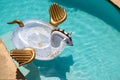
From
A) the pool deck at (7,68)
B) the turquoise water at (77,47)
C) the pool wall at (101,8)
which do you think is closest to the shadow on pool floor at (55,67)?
the turquoise water at (77,47)

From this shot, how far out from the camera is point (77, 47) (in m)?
7.14

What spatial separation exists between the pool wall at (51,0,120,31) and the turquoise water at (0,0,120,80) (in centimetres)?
15

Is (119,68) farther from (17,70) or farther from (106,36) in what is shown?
(17,70)

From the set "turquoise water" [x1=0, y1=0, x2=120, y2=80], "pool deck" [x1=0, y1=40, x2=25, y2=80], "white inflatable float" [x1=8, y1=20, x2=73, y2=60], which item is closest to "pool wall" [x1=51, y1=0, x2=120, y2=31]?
"turquoise water" [x1=0, y1=0, x2=120, y2=80]

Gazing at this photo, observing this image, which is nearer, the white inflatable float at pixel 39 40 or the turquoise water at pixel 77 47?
the white inflatable float at pixel 39 40

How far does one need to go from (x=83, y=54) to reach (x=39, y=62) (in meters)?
1.22

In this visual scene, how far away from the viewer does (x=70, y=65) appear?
6781 millimetres

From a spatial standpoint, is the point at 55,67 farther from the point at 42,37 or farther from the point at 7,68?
the point at 7,68

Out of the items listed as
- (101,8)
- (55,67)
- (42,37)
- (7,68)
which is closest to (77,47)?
(55,67)

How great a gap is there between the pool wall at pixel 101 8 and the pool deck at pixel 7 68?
10.2 feet

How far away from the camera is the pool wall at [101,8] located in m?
7.68

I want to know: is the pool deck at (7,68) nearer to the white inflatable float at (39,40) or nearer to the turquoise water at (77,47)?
the turquoise water at (77,47)

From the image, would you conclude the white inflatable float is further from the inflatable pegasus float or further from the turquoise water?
the turquoise water

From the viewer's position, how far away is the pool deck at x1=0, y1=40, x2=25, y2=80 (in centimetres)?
550
